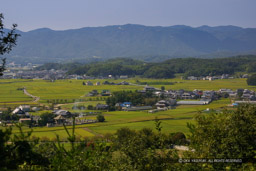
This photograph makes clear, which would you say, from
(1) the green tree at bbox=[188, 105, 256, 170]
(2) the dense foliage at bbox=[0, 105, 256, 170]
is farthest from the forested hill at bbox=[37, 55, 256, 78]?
(2) the dense foliage at bbox=[0, 105, 256, 170]

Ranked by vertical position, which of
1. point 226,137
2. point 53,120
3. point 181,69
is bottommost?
point 53,120

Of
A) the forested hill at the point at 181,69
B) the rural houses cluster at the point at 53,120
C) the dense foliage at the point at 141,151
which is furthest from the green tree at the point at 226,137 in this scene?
the forested hill at the point at 181,69

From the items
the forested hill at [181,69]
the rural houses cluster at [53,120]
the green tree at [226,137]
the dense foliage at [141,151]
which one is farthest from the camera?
the forested hill at [181,69]

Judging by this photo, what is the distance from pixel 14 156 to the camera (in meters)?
4.93

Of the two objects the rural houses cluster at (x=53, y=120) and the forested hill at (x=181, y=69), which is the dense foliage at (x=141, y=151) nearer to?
the rural houses cluster at (x=53, y=120)

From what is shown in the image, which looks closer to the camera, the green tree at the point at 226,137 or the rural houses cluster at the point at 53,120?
the green tree at the point at 226,137

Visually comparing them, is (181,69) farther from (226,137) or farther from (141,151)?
(141,151)

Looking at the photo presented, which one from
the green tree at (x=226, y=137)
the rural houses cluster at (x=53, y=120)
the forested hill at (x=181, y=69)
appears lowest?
the rural houses cluster at (x=53, y=120)

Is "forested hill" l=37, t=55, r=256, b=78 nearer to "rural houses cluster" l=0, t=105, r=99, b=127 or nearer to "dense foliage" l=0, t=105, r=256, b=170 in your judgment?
"rural houses cluster" l=0, t=105, r=99, b=127

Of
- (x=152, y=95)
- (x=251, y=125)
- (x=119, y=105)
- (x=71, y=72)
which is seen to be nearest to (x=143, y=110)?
(x=119, y=105)

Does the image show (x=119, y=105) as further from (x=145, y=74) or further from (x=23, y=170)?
(x=145, y=74)

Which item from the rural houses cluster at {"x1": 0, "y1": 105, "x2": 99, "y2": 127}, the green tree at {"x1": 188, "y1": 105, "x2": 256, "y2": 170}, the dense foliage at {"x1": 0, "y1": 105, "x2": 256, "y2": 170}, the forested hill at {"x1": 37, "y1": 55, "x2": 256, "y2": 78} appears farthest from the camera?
the forested hill at {"x1": 37, "y1": 55, "x2": 256, "y2": 78}

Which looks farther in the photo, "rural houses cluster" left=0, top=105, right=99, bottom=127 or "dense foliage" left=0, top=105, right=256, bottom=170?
"rural houses cluster" left=0, top=105, right=99, bottom=127

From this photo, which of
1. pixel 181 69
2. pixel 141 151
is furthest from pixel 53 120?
pixel 181 69
